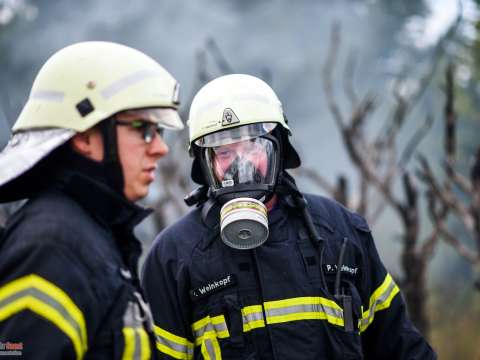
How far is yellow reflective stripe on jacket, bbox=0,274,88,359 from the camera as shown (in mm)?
1828

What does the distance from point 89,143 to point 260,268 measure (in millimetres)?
1113

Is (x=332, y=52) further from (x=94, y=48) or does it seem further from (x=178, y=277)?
(x=94, y=48)

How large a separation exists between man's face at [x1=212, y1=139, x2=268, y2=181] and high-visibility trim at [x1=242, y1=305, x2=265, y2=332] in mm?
655

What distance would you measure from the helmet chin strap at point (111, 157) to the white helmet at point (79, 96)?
0.14 ft

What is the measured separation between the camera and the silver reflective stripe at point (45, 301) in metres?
1.83

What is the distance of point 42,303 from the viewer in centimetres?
183

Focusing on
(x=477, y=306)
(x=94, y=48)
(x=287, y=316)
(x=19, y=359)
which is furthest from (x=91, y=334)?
(x=477, y=306)

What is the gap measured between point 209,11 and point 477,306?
1838 cm

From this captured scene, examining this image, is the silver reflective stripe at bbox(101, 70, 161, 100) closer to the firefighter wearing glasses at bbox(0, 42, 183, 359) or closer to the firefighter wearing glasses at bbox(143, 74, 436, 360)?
the firefighter wearing glasses at bbox(0, 42, 183, 359)

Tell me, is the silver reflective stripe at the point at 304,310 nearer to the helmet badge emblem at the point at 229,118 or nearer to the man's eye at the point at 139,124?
the helmet badge emblem at the point at 229,118

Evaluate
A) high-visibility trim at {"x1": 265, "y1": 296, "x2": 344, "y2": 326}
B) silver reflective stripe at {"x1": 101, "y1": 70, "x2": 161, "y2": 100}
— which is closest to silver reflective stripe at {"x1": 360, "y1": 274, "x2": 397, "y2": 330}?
high-visibility trim at {"x1": 265, "y1": 296, "x2": 344, "y2": 326}

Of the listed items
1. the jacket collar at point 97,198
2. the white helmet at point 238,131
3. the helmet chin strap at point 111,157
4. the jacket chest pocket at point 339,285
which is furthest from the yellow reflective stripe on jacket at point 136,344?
the white helmet at point 238,131

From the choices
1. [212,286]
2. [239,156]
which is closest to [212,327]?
[212,286]

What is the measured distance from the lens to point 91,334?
1.90 m
